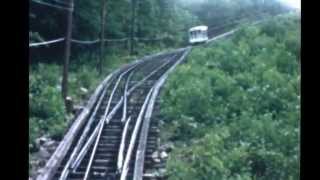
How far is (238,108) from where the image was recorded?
6.05 m

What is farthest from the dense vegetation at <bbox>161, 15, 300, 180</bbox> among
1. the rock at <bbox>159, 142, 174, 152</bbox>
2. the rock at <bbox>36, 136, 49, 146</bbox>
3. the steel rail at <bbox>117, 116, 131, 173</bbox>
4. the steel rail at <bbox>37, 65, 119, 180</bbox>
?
the rock at <bbox>36, 136, 49, 146</bbox>

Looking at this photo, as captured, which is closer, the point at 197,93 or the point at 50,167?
the point at 50,167

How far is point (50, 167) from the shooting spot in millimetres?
5012

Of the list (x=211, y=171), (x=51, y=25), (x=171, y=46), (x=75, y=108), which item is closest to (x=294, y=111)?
(x=211, y=171)

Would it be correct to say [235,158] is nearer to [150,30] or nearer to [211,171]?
[211,171]

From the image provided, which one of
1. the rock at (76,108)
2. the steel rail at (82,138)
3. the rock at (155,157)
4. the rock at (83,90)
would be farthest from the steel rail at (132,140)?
the rock at (83,90)

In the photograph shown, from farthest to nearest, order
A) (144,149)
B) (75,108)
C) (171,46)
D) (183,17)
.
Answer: (171,46)
(75,108)
(183,17)
(144,149)

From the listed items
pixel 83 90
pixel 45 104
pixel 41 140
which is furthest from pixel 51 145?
pixel 83 90

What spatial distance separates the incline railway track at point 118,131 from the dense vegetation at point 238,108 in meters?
0.22

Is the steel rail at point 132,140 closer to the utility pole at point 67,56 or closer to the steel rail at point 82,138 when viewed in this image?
the steel rail at point 82,138

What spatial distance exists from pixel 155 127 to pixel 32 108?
1.46 meters

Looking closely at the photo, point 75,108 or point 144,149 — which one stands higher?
point 75,108

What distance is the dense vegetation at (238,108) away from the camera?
5.04 m
